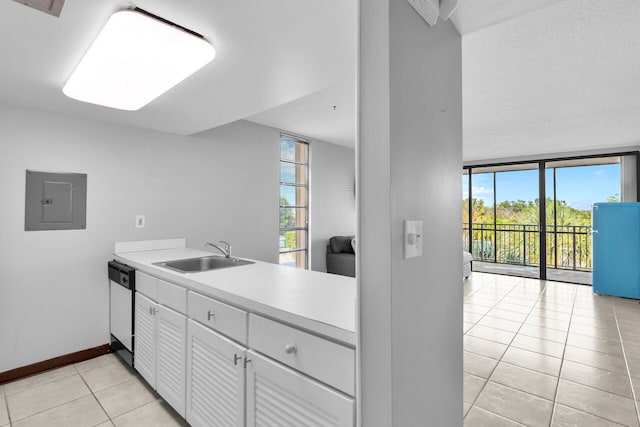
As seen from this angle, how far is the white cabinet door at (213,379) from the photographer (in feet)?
4.59

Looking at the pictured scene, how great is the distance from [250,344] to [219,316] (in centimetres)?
26

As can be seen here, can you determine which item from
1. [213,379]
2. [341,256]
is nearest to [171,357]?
[213,379]

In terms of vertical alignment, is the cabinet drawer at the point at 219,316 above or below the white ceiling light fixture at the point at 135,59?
below

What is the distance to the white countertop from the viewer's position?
1.10m

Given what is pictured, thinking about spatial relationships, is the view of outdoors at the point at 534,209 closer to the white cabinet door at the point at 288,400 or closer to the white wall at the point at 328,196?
the white wall at the point at 328,196

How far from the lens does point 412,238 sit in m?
0.98

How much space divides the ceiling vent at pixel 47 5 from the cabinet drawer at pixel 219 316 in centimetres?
137

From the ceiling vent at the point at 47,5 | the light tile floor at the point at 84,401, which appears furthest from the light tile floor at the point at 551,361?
the ceiling vent at the point at 47,5

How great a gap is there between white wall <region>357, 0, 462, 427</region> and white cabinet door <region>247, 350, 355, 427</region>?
10 cm

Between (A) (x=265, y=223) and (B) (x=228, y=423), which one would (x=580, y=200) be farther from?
(B) (x=228, y=423)

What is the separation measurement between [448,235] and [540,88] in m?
2.38

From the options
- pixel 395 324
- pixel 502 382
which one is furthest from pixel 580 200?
pixel 395 324

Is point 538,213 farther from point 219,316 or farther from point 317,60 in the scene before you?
point 219,316

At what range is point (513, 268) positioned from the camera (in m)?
6.92
